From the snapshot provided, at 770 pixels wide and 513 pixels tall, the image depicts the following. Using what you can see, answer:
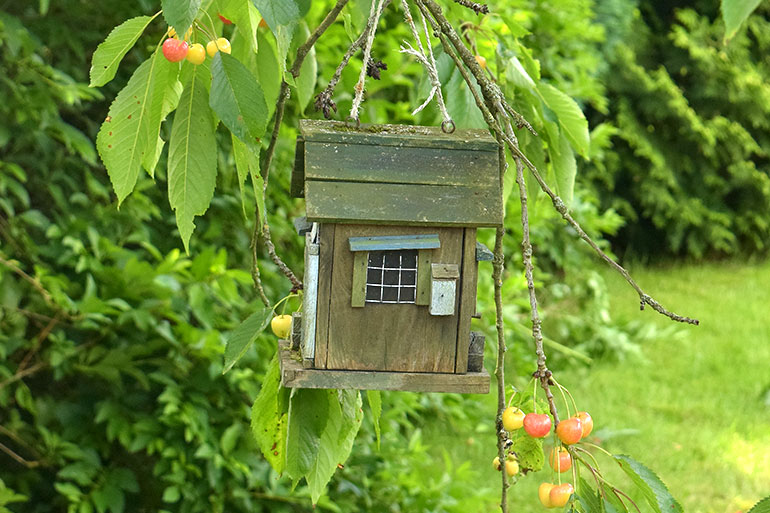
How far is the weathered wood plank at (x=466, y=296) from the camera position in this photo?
44.2 inches

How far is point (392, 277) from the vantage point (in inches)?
44.2

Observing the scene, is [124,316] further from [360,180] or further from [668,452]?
[668,452]

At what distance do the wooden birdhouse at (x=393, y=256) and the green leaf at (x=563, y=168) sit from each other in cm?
29

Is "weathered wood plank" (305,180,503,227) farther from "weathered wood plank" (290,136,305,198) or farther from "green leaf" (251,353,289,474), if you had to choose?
"green leaf" (251,353,289,474)

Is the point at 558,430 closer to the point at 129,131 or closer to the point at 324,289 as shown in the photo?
the point at 324,289

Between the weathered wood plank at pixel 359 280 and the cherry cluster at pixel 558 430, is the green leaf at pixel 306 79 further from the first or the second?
the cherry cluster at pixel 558 430

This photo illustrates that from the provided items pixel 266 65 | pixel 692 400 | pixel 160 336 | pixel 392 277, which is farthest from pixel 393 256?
pixel 692 400

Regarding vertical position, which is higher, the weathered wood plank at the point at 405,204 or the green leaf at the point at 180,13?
the green leaf at the point at 180,13

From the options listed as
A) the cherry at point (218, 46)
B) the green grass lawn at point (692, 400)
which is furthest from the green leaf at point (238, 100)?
the green grass lawn at point (692, 400)

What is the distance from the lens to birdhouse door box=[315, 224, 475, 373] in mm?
1099

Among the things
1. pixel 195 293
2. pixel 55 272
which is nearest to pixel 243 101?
pixel 195 293

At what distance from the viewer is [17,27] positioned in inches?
83.4

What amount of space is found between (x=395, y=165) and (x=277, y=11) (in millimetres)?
228

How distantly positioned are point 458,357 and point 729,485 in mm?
2785
